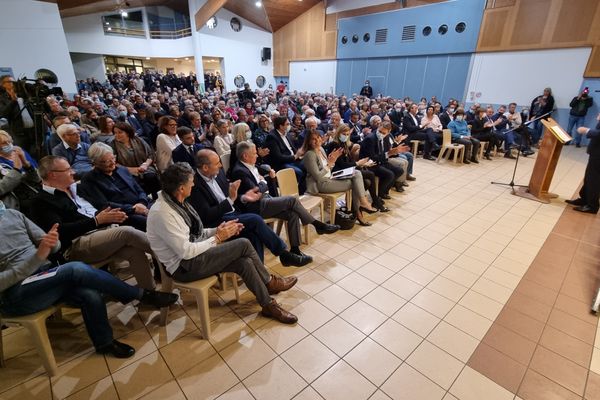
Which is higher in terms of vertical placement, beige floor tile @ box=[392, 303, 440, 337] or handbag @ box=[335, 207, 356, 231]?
handbag @ box=[335, 207, 356, 231]

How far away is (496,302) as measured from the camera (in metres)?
2.43

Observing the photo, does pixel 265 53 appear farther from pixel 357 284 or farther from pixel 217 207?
pixel 357 284

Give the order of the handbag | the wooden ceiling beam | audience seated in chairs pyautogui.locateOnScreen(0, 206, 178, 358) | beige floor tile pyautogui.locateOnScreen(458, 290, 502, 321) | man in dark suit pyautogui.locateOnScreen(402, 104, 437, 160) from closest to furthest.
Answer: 1. audience seated in chairs pyautogui.locateOnScreen(0, 206, 178, 358)
2. beige floor tile pyautogui.locateOnScreen(458, 290, 502, 321)
3. the handbag
4. man in dark suit pyautogui.locateOnScreen(402, 104, 437, 160)
5. the wooden ceiling beam

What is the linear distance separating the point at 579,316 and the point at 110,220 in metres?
3.73

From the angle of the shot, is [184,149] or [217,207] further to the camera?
[184,149]

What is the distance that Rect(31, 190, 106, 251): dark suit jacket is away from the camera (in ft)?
6.34

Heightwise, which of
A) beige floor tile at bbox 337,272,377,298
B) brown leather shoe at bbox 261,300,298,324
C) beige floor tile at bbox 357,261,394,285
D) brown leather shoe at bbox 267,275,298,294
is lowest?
beige floor tile at bbox 337,272,377,298

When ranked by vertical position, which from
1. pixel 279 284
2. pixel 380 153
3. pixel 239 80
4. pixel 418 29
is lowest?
pixel 279 284

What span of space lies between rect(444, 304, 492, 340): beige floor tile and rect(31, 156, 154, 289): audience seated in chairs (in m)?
2.44

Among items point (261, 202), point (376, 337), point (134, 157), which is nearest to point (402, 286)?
point (376, 337)

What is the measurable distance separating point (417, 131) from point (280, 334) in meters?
6.14

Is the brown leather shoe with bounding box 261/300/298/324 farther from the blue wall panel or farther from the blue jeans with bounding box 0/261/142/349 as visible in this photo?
the blue wall panel

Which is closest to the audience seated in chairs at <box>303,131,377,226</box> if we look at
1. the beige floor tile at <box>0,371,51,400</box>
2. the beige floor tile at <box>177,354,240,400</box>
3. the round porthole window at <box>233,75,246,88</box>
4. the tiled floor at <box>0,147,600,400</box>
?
the tiled floor at <box>0,147,600,400</box>

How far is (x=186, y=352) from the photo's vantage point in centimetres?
192
